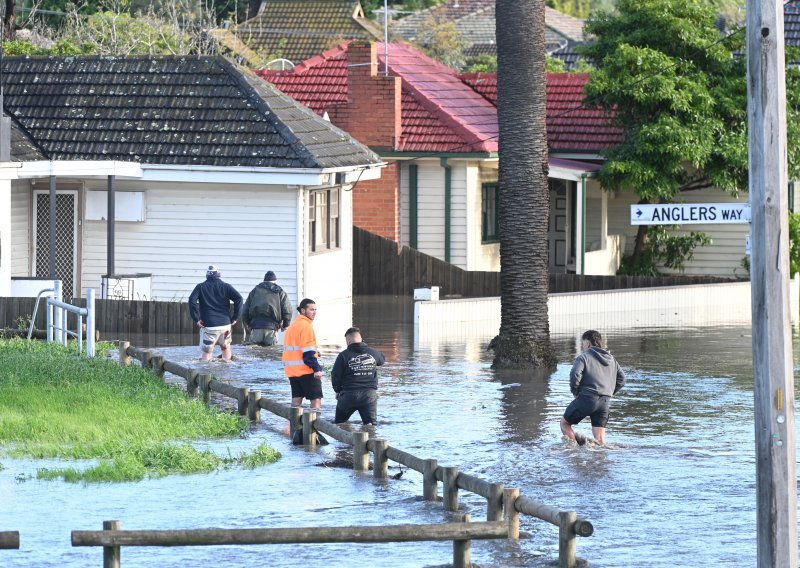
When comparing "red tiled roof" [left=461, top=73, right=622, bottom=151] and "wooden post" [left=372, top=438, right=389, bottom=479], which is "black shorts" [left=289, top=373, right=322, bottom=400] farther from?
"red tiled roof" [left=461, top=73, right=622, bottom=151]

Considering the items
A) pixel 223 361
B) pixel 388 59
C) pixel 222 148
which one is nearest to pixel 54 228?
pixel 222 148

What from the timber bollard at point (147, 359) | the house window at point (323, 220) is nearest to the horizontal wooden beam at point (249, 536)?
the timber bollard at point (147, 359)

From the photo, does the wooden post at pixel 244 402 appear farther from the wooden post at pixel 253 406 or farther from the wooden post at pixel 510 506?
the wooden post at pixel 510 506

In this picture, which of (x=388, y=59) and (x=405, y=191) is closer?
(x=405, y=191)

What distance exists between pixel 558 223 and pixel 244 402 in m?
21.4

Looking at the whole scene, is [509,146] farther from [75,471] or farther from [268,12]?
[268,12]

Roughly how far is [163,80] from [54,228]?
4.55 m

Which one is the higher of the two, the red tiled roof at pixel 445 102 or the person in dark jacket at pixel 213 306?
the red tiled roof at pixel 445 102

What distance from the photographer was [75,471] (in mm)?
14930

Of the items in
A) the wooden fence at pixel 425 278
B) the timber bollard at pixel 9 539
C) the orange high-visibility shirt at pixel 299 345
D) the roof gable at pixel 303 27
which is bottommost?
A: the timber bollard at pixel 9 539

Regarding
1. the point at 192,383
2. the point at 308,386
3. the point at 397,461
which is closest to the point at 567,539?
the point at 397,461

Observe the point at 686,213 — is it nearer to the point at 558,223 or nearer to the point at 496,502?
the point at 496,502

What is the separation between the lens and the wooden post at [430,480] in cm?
1382

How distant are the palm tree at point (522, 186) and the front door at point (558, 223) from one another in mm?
15268
